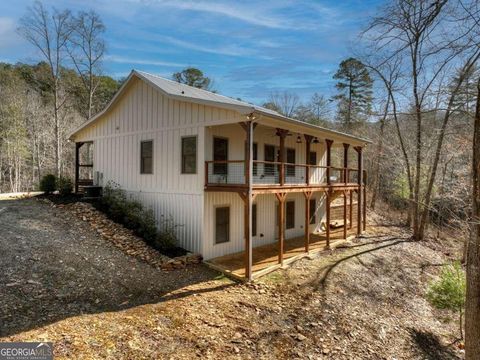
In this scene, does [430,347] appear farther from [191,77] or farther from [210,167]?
[191,77]

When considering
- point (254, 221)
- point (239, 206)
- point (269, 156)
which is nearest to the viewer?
point (239, 206)

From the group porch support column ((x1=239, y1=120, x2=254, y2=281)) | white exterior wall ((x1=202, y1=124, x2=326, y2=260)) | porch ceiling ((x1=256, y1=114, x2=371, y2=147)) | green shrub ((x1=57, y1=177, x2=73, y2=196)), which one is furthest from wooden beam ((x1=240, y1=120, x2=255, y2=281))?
green shrub ((x1=57, y1=177, x2=73, y2=196))

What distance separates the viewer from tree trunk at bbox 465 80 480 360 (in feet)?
20.3

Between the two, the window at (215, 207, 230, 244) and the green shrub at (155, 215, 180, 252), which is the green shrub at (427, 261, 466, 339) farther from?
the green shrub at (155, 215, 180, 252)

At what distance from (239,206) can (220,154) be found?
85.8 inches

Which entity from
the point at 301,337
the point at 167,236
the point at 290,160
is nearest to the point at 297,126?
the point at 290,160

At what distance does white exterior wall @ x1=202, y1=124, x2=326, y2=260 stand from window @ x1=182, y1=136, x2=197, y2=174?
48cm

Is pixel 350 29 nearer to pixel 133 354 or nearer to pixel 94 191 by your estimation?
pixel 133 354

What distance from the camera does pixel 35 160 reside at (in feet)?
95.1

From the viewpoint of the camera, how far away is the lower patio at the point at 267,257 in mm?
10148

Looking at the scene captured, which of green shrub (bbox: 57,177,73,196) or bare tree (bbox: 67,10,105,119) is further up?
bare tree (bbox: 67,10,105,119)

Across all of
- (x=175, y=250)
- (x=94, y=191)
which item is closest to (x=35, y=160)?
(x=94, y=191)

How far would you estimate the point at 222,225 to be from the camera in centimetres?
1159

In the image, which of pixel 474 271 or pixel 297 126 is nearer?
pixel 474 271
